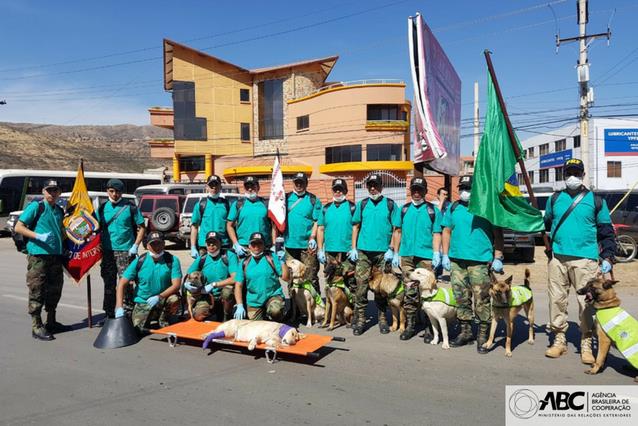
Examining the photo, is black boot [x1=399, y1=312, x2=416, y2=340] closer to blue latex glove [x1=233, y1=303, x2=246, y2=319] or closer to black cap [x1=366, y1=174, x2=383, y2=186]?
black cap [x1=366, y1=174, x2=383, y2=186]

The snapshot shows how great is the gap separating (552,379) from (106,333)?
5.22 m

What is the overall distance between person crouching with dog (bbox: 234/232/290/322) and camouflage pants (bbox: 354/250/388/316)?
101 cm

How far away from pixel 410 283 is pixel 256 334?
2006 millimetres

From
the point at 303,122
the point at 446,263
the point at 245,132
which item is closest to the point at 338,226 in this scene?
the point at 446,263

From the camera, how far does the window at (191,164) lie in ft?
142

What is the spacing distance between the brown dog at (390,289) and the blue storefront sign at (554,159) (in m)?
47.3

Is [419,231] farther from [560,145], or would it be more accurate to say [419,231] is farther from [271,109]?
[560,145]

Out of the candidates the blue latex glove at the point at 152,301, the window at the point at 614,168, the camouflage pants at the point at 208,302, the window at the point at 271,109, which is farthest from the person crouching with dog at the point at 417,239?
the window at the point at 614,168

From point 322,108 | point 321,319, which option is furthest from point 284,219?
point 322,108

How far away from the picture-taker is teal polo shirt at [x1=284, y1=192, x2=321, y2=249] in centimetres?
701

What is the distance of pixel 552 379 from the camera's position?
4.60m

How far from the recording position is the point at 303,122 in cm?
3947

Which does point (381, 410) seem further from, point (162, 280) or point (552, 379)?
point (162, 280)

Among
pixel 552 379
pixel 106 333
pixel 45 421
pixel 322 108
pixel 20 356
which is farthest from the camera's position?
pixel 322 108
